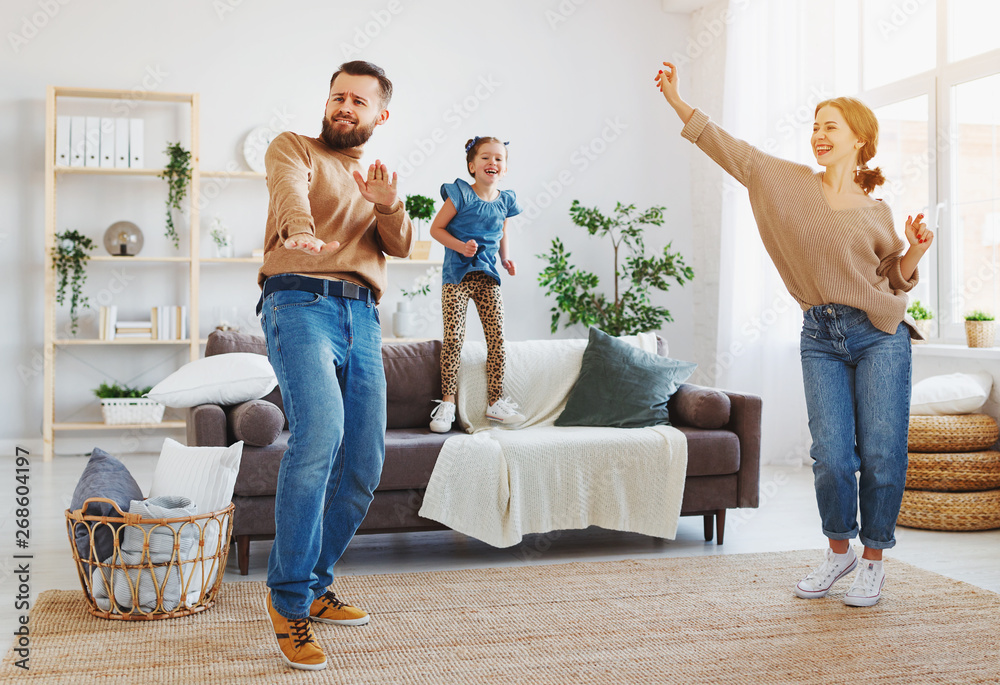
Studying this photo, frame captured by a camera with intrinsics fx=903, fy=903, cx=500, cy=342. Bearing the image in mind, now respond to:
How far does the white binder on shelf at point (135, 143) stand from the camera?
5105 mm

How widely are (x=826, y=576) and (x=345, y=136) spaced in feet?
5.68

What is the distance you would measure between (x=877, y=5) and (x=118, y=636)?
4612 millimetres

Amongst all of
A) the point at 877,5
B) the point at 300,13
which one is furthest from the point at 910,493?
the point at 300,13

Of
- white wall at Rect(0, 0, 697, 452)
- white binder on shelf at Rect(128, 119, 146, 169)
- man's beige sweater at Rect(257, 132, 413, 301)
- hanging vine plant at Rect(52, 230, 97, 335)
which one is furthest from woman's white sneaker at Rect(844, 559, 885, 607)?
white binder on shelf at Rect(128, 119, 146, 169)

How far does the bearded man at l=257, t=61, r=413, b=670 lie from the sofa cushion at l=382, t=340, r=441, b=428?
4.02 ft

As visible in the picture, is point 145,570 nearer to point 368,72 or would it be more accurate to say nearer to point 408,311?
point 368,72

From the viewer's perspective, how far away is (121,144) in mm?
5090

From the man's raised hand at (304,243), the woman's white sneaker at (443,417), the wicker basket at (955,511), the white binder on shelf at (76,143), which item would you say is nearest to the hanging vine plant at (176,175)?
the white binder on shelf at (76,143)

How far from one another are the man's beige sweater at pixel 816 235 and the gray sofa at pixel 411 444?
31.7 inches

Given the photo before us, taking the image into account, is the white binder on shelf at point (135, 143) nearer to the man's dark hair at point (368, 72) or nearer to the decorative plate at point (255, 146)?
the decorative plate at point (255, 146)

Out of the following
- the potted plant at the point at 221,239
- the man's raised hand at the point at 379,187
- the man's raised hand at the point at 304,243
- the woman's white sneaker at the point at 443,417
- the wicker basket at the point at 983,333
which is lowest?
the woman's white sneaker at the point at 443,417

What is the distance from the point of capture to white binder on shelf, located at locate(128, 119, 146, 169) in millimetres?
5105

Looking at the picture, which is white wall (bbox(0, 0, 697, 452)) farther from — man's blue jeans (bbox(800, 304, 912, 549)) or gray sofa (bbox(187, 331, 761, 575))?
man's blue jeans (bbox(800, 304, 912, 549))

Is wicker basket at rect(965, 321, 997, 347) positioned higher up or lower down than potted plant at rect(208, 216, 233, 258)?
lower down
